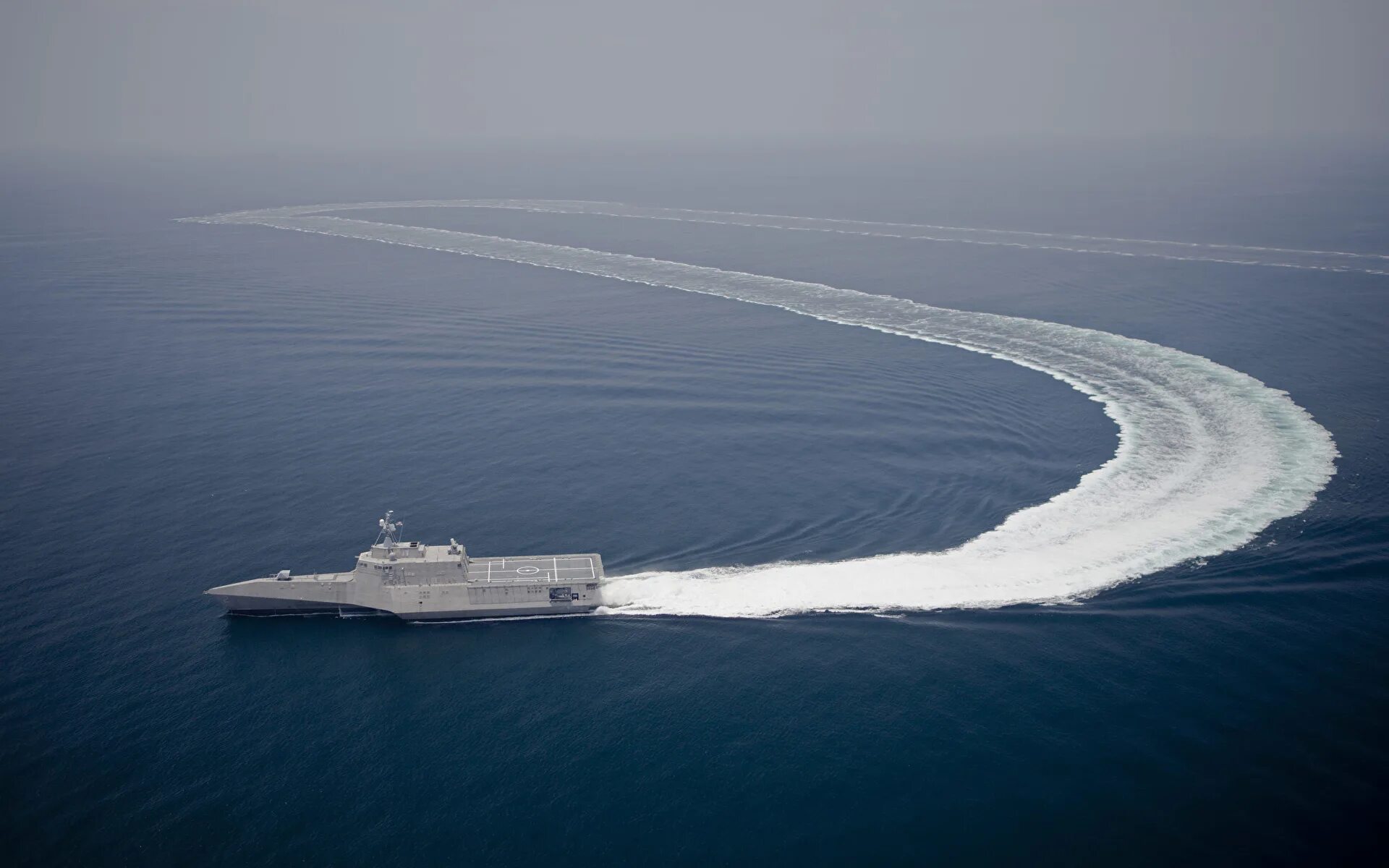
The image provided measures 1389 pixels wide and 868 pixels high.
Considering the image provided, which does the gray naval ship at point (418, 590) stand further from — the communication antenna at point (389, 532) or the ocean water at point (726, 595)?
the ocean water at point (726, 595)

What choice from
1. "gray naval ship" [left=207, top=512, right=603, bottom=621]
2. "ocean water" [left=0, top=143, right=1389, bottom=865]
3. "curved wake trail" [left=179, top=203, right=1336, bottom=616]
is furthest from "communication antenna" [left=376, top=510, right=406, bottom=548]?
"curved wake trail" [left=179, top=203, right=1336, bottom=616]

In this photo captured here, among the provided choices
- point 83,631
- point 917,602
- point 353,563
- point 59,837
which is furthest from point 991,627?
point 83,631

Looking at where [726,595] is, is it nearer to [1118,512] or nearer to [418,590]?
[418,590]

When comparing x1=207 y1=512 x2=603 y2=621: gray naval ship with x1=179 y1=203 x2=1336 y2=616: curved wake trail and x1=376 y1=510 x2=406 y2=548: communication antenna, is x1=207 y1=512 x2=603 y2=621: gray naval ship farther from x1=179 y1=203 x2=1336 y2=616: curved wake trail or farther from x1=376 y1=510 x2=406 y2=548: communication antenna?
x1=179 y1=203 x2=1336 y2=616: curved wake trail

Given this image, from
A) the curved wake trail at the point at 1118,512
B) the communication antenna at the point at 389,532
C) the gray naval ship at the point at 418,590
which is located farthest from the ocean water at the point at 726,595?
the communication antenna at the point at 389,532

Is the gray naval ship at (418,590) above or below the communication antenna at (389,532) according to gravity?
below

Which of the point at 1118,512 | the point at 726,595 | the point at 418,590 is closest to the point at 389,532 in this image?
the point at 418,590
